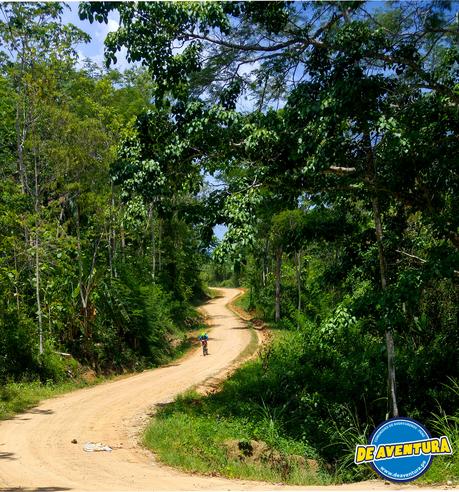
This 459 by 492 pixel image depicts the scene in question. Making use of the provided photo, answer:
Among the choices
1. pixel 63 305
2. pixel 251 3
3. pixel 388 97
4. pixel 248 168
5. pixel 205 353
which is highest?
pixel 251 3

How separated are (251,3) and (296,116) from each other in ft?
7.31

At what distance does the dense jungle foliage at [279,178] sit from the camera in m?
8.83

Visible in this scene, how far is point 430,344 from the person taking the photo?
14227mm

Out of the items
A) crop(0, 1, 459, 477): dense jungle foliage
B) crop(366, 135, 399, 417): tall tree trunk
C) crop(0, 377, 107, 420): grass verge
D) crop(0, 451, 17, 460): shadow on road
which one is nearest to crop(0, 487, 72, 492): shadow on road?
crop(0, 451, 17, 460): shadow on road

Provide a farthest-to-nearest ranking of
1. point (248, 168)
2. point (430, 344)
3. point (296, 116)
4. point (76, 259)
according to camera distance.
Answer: point (76, 259), point (430, 344), point (248, 168), point (296, 116)

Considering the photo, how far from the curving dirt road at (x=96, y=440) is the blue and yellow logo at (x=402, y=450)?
2.32ft

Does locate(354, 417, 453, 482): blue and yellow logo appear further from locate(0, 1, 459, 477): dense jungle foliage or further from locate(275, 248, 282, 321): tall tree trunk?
locate(275, 248, 282, 321): tall tree trunk

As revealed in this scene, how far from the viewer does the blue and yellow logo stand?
569 cm

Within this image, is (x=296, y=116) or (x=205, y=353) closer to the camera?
(x=296, y=116)

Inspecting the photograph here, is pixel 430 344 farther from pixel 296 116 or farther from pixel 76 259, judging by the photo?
pixel 76 259

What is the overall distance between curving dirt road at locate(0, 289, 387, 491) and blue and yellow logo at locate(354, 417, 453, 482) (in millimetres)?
707

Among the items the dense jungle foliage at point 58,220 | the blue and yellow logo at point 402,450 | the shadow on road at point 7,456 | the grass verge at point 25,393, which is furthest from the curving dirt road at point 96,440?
the dense jungle foliage at point 58,220

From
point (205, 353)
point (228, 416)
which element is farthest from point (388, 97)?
point (205, 353)

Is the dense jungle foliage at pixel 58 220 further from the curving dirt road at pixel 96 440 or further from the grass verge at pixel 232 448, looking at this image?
the grass verge at pixel 232 448
